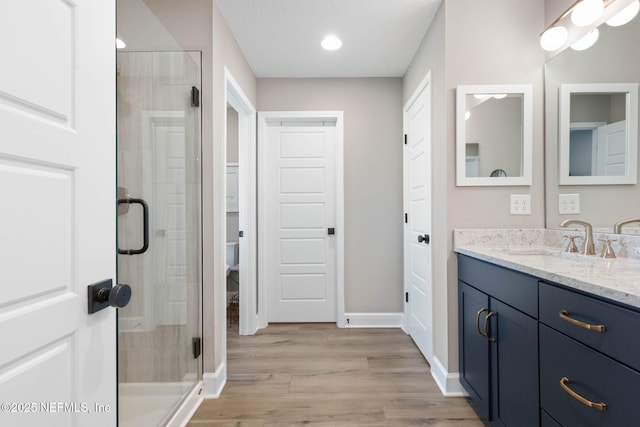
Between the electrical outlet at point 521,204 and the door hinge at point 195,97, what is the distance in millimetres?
2000

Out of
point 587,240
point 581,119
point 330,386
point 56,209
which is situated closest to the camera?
point 56,209

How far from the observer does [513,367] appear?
142 cm

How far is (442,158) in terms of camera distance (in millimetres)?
2082

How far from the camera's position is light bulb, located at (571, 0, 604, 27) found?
63.3 inches

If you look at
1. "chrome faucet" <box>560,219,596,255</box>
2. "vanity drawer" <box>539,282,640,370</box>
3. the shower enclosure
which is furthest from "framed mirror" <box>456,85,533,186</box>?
the shower enclosure

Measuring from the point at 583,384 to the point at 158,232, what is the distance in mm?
1799

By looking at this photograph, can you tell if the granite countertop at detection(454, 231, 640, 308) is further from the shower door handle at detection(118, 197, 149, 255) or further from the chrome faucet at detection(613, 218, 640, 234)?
the shower door handle at detection(118, 197, 149, 255)

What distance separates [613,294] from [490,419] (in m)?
1.07

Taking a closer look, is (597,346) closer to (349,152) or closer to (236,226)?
(349,152)

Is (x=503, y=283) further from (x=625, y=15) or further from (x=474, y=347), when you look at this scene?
(x=625, y=15)

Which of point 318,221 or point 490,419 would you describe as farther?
point 318,221

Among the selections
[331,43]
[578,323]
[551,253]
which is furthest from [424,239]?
[331,43]

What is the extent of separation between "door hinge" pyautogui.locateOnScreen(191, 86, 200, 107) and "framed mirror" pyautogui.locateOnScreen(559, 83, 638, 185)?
2111mm

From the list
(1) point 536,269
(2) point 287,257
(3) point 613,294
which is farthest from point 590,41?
(2) point 287,257
